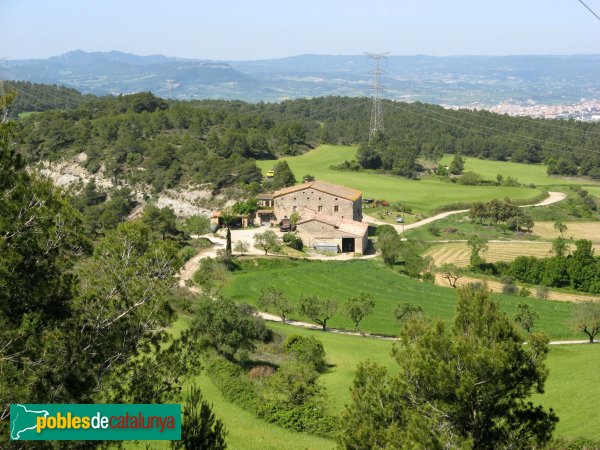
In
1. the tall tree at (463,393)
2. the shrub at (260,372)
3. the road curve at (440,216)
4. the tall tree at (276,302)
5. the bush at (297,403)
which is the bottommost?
the road curve at (440,216)

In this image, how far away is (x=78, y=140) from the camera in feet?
249

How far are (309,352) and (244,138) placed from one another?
55.6m

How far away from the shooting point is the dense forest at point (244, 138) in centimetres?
6981

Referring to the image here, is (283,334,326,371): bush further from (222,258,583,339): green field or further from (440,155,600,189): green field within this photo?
(440,155,600,189): green field

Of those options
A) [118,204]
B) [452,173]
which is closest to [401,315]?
[118,204]

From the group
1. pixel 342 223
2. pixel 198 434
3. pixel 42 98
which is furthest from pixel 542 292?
pixel 42 98

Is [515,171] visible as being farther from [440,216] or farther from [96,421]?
[96,421]

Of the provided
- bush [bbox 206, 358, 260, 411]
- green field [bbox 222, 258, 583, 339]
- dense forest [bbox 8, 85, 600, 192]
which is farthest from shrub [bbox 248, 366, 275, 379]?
dense forest [bbox 8, 85, 600, 192]

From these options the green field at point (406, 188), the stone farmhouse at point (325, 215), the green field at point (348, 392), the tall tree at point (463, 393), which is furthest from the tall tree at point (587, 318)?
the green field at point (406, 188)

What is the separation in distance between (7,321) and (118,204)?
169 feet

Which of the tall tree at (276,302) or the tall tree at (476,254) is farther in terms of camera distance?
the tall tree at (476,254)

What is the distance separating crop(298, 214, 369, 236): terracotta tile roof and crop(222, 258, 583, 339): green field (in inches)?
165

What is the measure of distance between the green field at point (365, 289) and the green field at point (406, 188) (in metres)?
23.8

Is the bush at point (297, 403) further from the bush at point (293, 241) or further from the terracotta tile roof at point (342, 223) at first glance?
the terracotta tile roof at point (342, 223)
